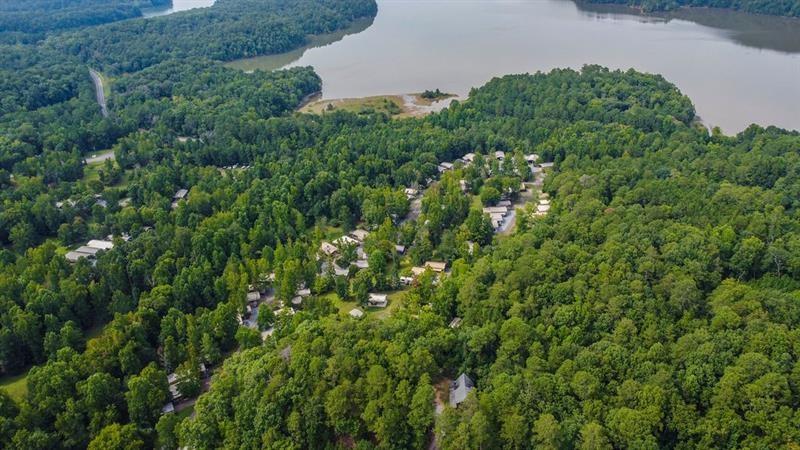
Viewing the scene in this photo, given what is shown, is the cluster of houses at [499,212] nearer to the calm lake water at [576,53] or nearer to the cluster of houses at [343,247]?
the cluster of houses at [343,247]

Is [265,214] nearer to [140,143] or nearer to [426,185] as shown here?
[426,185]

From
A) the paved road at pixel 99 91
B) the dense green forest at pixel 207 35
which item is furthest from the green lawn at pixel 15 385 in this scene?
the dense green forest at pixel 207 35

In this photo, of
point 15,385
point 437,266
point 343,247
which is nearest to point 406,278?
point 437,266

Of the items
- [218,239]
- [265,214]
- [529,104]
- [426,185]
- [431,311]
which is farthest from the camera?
[529,104]

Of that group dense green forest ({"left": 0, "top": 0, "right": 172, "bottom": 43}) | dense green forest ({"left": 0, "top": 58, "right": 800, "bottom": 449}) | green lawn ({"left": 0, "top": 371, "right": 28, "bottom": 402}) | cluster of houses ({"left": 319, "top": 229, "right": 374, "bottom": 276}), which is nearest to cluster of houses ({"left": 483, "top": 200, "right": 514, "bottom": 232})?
dense green forest ({"left": 0, "top": 58, "right": 800, "bottom": 449})

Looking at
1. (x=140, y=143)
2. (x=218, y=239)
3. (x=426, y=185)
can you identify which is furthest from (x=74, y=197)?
(x=426, y=185)

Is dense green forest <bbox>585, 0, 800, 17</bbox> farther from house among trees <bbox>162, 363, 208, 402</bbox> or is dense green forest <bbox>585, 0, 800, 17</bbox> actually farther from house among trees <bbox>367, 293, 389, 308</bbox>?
house among trees <bbox>162, 363, 208, 402</bbox>
